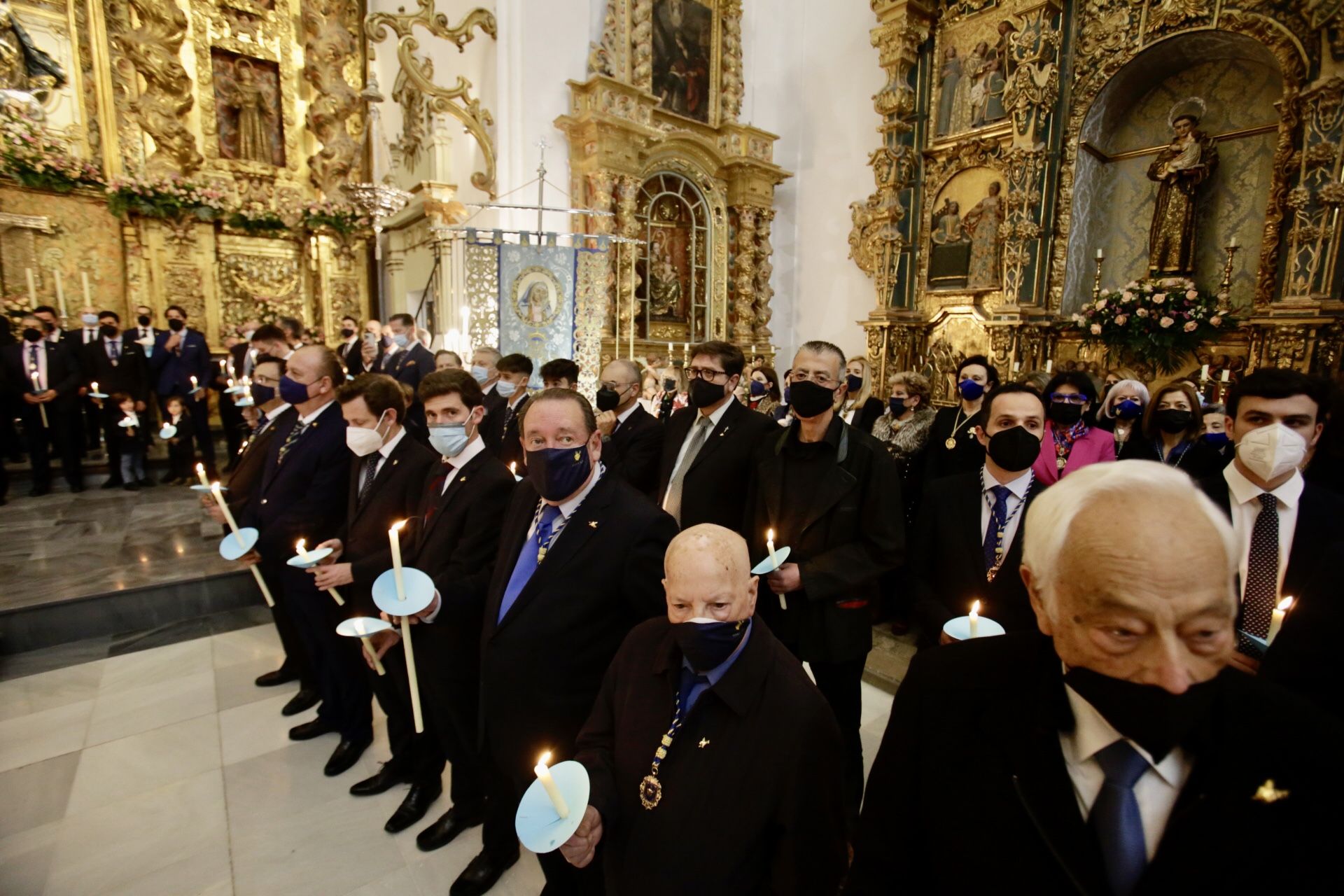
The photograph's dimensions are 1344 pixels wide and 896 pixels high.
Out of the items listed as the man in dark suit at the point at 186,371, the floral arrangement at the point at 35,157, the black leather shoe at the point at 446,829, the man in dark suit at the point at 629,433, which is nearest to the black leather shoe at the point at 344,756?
the black leather shoe at the point at 446,829

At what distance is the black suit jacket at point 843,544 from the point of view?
95.4 inches

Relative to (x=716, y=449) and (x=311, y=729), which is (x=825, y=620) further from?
(x=311, y=729)

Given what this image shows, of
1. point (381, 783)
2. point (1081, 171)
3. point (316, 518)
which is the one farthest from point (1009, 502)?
point (1081, 171)

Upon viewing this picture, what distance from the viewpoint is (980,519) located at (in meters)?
2.16

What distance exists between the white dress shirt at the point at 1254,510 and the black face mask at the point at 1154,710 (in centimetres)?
145

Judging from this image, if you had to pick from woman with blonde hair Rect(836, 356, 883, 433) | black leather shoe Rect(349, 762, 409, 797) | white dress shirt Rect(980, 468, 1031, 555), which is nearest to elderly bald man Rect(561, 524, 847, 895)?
white dress shirt Rect(980, 468, 1031, 555)

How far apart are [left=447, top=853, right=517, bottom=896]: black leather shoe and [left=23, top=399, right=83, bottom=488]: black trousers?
7.51 metres

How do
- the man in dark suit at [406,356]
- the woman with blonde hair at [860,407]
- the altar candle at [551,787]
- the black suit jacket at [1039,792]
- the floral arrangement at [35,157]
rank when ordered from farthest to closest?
the floral arrangement at [35,157] < the man in dark suit at [406,356] < the woman with blonde hair at [860,407] < the altar candle at [551,787] < the black suit jacket at [1039,792]

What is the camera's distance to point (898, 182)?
9.88 m

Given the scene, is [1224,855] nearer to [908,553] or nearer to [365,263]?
[908,553]

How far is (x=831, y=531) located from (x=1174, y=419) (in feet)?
7.13

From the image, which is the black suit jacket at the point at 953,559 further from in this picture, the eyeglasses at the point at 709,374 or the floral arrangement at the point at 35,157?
the floral arrangement at the point at 35,157

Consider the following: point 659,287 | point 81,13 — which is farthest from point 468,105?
point 81,13

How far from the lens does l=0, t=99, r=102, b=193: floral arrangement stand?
8344mm
